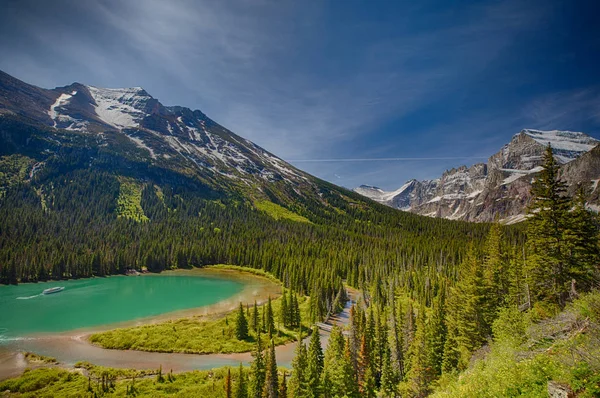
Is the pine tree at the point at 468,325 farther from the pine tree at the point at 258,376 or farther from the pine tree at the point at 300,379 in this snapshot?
the pine tree at the point at 258,376

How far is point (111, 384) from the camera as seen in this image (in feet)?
132

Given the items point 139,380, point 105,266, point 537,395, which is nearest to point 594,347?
point 537,395

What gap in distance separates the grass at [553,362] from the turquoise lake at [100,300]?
8298cm

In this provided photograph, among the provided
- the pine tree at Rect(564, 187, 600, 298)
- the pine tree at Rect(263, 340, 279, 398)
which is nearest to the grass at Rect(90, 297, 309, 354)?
the pine tree at Rect(263, 340, 279, 398)

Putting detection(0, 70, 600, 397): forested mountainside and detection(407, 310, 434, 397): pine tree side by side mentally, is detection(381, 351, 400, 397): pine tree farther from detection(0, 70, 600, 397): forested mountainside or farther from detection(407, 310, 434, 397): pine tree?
detection(407, 310, 434, 397): pine tree

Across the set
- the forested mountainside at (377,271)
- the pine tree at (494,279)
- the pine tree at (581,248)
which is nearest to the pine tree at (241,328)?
the forested mountainside at (377,271)

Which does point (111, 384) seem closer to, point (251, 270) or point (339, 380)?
point (339, 380)

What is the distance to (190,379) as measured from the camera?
42.9 meters

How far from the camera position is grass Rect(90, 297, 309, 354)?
56031mm

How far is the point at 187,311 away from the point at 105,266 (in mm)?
81976

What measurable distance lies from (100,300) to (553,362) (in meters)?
113

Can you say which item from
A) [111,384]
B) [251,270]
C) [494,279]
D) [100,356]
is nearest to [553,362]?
[494,279]

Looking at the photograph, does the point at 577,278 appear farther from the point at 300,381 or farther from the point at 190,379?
the point at 190,379

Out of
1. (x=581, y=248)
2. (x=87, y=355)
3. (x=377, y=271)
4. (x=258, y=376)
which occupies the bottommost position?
(x=87, y=355)
